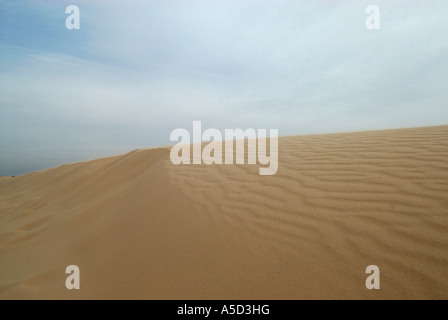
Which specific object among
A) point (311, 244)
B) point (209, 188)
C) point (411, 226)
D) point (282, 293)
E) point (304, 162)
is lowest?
point (282, 293)

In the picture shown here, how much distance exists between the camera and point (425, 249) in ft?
6.05

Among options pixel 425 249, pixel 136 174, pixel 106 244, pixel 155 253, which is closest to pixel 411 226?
pixel 425 249

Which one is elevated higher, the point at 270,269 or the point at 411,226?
the point at 411,226

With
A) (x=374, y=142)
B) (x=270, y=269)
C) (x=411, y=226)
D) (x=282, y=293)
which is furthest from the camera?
(x=374, y=142)

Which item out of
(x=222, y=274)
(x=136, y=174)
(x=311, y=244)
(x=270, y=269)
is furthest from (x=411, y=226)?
→ (x=136, y=174)

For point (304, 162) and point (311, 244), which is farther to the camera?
point (304, 162)

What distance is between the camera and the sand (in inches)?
72.1

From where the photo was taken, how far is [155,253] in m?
2.34

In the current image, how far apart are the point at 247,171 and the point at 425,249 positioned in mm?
2496

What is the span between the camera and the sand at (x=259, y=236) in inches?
72.1

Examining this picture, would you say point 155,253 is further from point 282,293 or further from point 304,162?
point 304,162

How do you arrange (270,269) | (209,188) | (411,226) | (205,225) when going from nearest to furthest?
(270,269), (411,226), (205,225), (209,188)

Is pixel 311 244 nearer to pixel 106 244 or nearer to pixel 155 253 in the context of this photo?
pixel 155 253

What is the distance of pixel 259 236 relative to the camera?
91.3 inches
